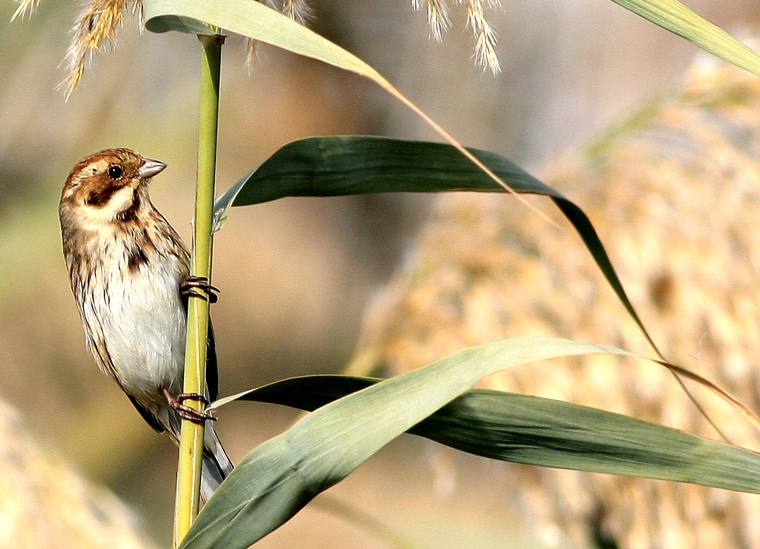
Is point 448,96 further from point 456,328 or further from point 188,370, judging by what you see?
point 188,370

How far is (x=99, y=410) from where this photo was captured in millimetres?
3980

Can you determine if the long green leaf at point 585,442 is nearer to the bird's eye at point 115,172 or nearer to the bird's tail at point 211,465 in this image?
the bird's tail at point 211,465

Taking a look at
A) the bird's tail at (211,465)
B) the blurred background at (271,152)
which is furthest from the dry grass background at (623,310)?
the blurred background at (271,152)

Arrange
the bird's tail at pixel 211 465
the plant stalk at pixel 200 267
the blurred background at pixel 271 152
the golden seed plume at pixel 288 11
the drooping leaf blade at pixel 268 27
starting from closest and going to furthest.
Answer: the drooping leaf blade at pixel 268 27 < the plant stalk at pixel 200 267 < the golden seed plume at pixel 288 11 < the bird's tail at pixel 211 465 < the blurred background at pixel 271 152

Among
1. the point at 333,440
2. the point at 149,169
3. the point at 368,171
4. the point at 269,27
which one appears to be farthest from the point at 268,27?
the point at 149,169

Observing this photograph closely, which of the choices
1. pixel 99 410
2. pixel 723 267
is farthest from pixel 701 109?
pixel 99 410

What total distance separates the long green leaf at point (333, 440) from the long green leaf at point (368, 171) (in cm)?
20

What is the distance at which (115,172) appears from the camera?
5.07ft

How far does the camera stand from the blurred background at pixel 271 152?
3691 mm

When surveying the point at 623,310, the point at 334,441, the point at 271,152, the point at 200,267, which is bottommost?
the point at 334,441

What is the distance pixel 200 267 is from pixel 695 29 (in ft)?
1.54

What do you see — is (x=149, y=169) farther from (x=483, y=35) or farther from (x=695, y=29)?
(x=695, y=29)

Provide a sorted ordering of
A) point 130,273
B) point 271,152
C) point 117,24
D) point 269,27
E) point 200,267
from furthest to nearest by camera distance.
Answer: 1. point 271,152
2. point 130,273
3. point 117,24
4. point 200,267
5. point 269,27

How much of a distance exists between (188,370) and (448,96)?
3.36 metres
